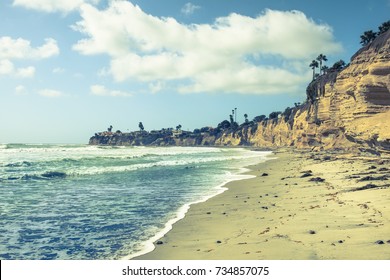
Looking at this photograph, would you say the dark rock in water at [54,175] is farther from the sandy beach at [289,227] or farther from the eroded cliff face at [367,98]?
the eroded cliff face at [367,98]

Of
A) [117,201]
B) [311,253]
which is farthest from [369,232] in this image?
[117,201]

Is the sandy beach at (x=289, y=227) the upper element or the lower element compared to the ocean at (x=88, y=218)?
upper

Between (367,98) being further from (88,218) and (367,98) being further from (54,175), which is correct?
(54,175)

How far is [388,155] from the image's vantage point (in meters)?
26.3

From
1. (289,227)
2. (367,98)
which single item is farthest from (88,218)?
(367,98)

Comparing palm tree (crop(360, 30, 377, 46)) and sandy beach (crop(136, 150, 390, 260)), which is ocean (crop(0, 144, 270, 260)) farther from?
palm tree (crop(360, 30, 377, 46))

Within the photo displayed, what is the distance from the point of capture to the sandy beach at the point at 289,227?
7.04m

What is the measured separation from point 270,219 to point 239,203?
3.71 m

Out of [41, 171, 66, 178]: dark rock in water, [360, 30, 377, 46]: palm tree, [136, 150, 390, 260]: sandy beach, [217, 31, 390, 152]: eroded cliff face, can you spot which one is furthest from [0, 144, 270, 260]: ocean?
[360, 30, 377, 46]: palm tree

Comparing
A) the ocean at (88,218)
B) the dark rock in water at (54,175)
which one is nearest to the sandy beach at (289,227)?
the ocean at (88,218)

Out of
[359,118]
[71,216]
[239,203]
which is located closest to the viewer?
[71,216]

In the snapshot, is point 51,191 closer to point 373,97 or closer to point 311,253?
point 311,253

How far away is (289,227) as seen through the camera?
9.16 meters

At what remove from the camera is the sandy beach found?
7035 mm
